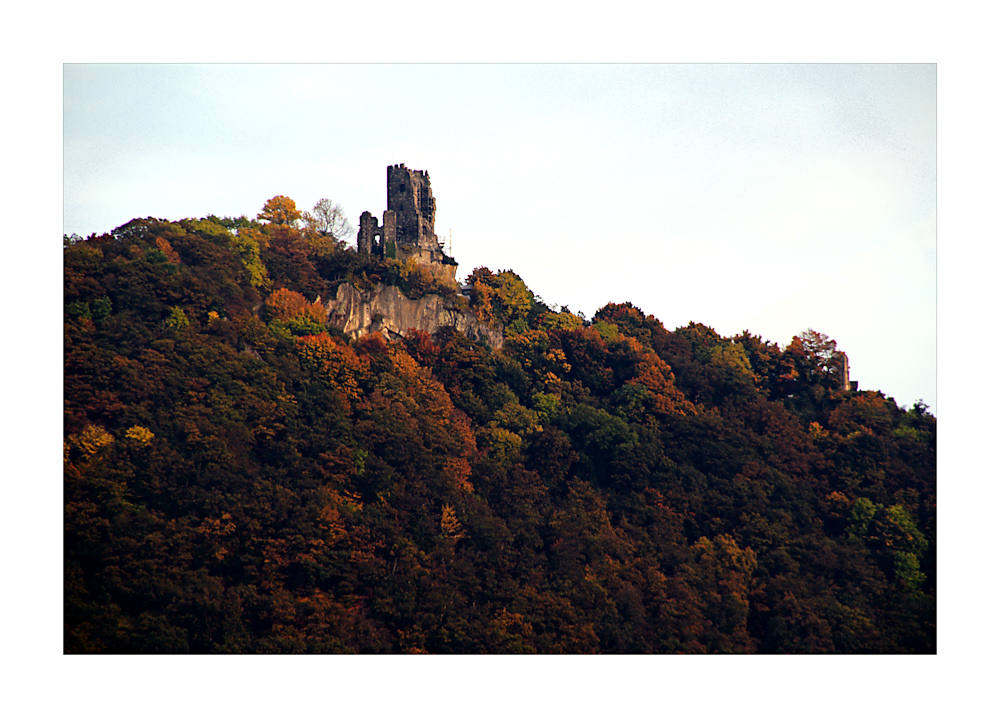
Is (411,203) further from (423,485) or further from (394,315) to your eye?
(423,485)

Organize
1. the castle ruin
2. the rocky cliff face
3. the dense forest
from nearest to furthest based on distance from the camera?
1. the dense forest
2. the rocky cliff face
3. the castle ruin

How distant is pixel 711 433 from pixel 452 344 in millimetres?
9463

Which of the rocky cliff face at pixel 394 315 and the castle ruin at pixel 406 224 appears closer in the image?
the rocky cliff face at pixel 394 315

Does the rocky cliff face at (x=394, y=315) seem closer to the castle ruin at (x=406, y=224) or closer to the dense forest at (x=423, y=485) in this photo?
the dense forest at (x=423, y=485)

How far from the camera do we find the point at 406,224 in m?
39.6

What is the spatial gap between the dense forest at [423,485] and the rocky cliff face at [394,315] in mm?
617

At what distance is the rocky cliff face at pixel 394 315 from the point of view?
3706 centimetres

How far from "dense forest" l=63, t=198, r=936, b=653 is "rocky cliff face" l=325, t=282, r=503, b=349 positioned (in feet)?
2.02

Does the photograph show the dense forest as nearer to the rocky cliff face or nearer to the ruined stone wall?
the rocky cliff face

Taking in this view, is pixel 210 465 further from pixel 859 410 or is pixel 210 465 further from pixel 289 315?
pixel 859 410

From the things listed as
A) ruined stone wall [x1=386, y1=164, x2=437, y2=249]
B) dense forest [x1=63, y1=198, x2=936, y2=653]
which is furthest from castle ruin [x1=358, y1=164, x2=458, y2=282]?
dense forest [x1=63, y1=198, x2=936, y2=653]

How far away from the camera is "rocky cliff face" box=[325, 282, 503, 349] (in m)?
37.1

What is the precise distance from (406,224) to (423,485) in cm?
Result: 1254

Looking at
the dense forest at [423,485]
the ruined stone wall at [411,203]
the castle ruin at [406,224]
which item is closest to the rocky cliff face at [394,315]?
the dense forest at [423,485]
